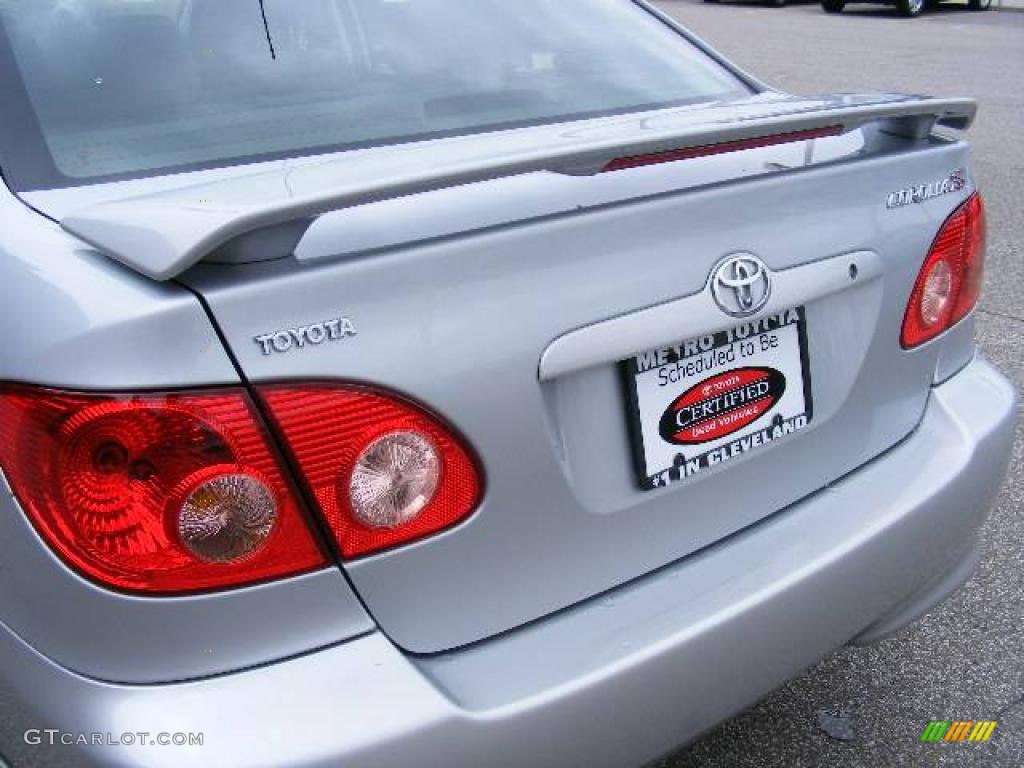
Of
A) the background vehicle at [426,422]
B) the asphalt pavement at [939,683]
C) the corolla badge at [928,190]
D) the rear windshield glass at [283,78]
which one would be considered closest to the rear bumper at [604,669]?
the background vehicle at [426,422]

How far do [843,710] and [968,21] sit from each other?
65.9 ft

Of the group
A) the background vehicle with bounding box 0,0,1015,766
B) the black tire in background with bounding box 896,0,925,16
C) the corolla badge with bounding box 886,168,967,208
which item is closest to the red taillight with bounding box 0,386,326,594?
the background vehicle with bounding box 0,0,1015,766

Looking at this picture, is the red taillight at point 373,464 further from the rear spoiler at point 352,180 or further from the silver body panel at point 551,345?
the rear spoiler at point 352,180

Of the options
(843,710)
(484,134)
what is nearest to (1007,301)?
(843,710)

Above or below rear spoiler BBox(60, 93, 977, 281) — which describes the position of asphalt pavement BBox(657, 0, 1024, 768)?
below

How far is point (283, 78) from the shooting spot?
201 centimetres

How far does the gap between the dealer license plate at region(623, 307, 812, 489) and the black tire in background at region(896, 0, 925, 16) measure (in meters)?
21.3

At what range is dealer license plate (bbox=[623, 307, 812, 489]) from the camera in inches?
59.9

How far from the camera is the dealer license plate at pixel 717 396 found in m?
1.52

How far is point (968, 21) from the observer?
19391 mm

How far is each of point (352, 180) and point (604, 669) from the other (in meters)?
0.73

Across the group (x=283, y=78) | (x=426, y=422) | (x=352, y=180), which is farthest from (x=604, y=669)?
(x=283, y=78)

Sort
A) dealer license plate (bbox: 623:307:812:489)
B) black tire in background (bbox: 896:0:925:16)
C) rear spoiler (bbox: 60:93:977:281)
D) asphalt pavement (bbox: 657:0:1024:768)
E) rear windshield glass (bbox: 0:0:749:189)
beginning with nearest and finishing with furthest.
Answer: rear spoiler (bbox: 60:93:977:281) → dealer license plate (bbox: 623:307:812:489) → rear windshield glass (bbox: 0:0:749:189) → asphalt pavement (bbox: 657:0:1024:768) → black tire in background (bbox: 896:0:925:16)

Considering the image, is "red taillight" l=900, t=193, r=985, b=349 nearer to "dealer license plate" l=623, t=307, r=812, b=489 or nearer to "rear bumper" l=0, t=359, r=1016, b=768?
"rear bumper" l=0, t=359, r=1016, b=768
